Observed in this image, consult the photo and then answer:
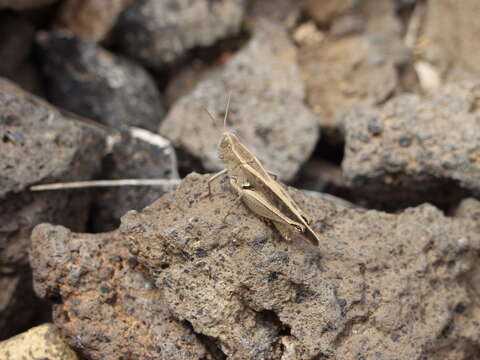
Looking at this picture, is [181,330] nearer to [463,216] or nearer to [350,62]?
[463,216]

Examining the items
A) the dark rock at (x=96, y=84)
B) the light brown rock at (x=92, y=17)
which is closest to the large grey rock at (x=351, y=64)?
the dark rock at (x=96, y=84)

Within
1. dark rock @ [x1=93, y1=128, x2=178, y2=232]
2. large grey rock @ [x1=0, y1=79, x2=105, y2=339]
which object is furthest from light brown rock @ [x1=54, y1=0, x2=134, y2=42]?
large grey rock @ [x1=0, y1=79, x2=105, y2=339]

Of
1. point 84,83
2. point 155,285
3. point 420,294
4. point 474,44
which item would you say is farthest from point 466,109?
point 84,83

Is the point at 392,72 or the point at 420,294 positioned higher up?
the point at 392,72

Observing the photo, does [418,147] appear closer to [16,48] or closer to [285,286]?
[285,286]

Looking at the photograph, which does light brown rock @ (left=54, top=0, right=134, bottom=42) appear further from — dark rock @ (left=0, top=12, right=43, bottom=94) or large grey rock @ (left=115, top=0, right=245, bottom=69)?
dark rock @ (left=0, top=12, right=43, bottom=94)

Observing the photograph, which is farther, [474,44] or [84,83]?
[474,44]

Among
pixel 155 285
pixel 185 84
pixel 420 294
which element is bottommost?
pixel 420 294
